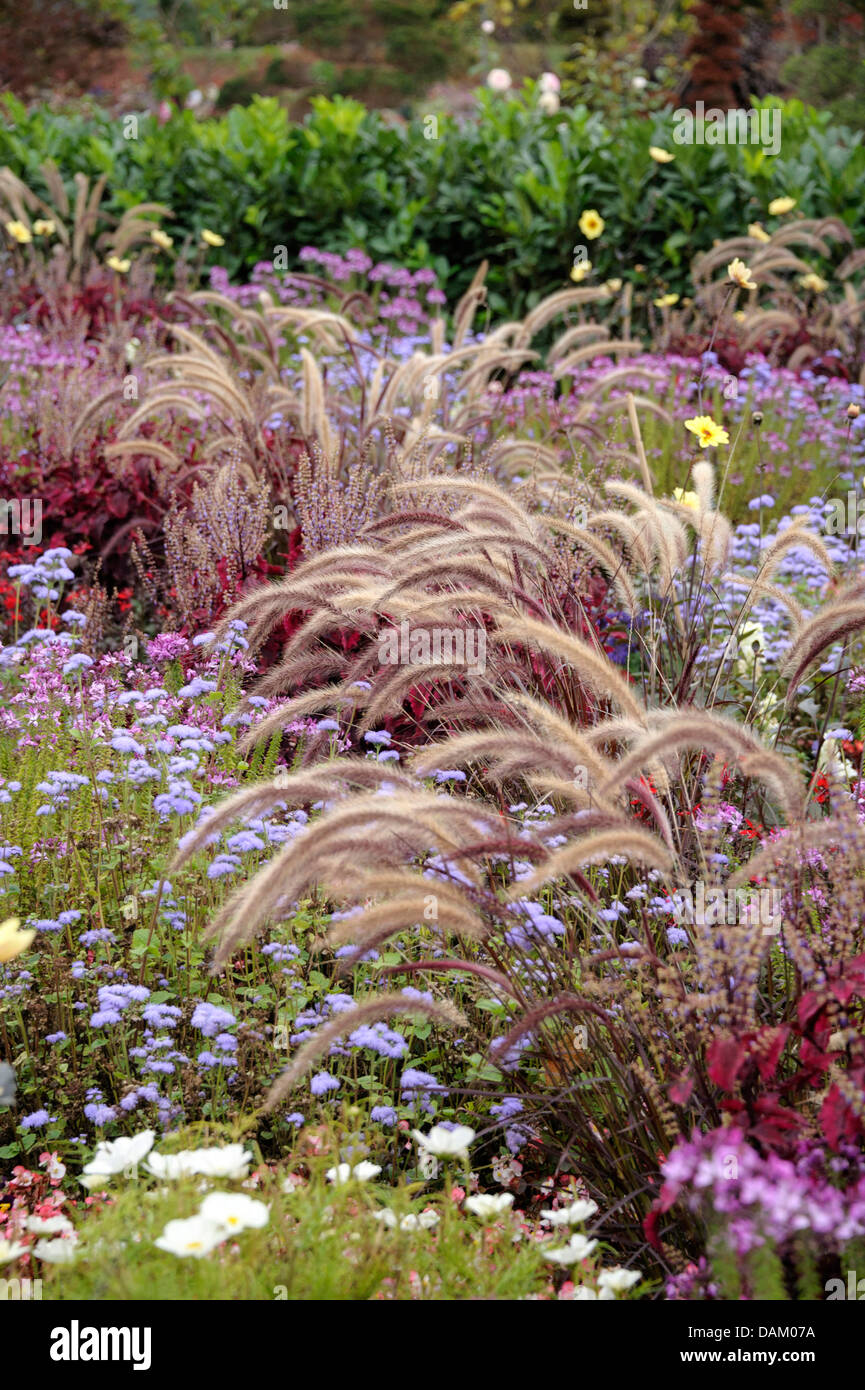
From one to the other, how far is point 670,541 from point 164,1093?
168 centimetres

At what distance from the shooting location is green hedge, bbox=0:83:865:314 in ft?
29.4

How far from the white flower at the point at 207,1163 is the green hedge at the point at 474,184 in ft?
25.4

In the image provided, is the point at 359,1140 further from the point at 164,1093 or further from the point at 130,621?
the point at 130,621

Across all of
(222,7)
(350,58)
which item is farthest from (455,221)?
(350,58)

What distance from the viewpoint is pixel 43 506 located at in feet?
18.0

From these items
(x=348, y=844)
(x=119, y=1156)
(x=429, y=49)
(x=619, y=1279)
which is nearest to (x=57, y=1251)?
(x=119, y=1156)

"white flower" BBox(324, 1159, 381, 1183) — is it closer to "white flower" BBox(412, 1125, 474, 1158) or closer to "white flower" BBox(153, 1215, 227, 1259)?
"white flower" BBox(412, 1125, 474, 1158)

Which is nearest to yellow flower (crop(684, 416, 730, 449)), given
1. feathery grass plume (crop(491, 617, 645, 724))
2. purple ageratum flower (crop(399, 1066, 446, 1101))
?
feathery grass plume (crop(491, 617, 645, 724))

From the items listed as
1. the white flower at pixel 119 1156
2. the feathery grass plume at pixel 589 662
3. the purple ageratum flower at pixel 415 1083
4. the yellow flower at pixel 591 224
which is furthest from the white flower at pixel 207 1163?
the yellow flower at pixel 591 224

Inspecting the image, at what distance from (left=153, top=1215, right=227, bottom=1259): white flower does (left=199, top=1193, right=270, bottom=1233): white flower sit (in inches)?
0.4

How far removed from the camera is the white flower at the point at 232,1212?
1.89m

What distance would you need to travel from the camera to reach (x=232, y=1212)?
190 cm

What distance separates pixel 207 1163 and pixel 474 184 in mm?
8752

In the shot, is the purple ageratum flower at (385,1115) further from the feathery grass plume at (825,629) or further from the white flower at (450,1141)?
the feathery grass plume at (825,629)
